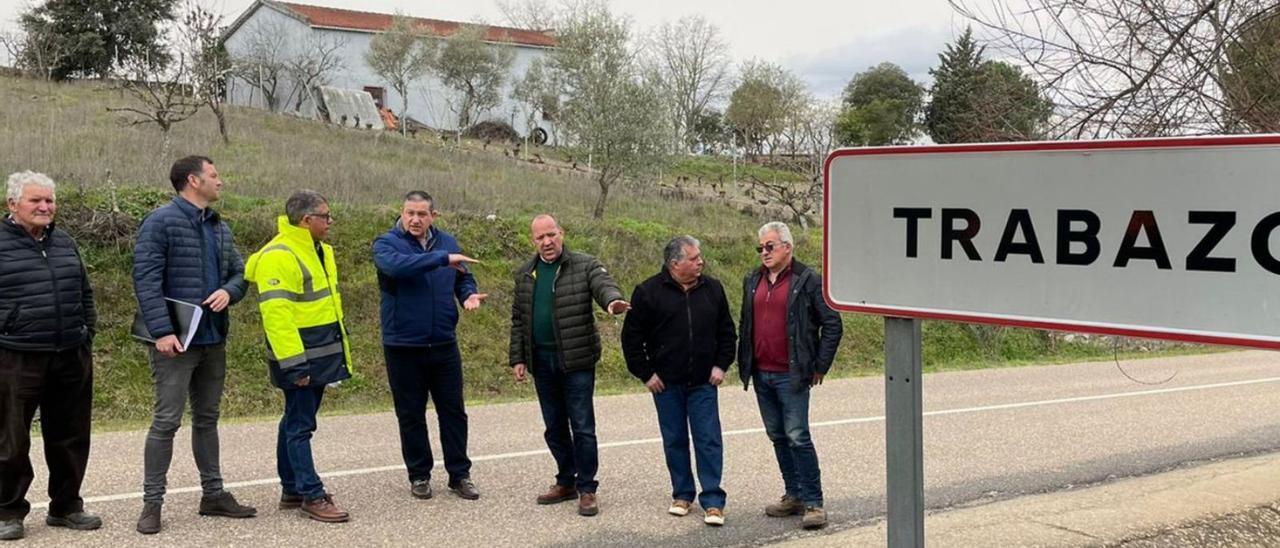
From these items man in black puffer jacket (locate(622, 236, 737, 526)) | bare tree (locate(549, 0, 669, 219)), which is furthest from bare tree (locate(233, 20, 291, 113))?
man in black puffer jacket (locate(622, 236, 737, 526))

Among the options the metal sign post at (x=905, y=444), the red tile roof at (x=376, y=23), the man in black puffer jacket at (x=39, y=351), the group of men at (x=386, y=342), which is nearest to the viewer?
the metal sign post at (x=905, y=444)

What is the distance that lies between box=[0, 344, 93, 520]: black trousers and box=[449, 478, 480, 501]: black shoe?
210 cm

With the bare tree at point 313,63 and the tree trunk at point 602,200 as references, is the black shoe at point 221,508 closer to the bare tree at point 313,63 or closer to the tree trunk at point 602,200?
the tree trunk at point 602,200

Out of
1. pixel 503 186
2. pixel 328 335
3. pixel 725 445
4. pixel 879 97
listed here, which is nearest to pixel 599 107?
pixel 503 186

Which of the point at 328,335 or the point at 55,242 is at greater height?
the point at 55,242

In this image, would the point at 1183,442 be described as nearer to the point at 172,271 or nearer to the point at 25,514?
the point at 172,271

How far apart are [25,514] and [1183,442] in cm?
865

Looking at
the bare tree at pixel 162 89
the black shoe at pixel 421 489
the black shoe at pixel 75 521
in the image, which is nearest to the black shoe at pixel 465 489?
the black shoe at pixel 421 489

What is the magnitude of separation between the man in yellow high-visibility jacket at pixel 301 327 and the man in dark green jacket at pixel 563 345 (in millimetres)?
1133

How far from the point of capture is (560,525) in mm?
5652

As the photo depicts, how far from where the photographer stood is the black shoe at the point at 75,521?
17.5ft

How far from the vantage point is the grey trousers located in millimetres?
5379

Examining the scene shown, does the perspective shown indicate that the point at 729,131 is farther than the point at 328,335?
Yes

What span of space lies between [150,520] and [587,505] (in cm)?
244
